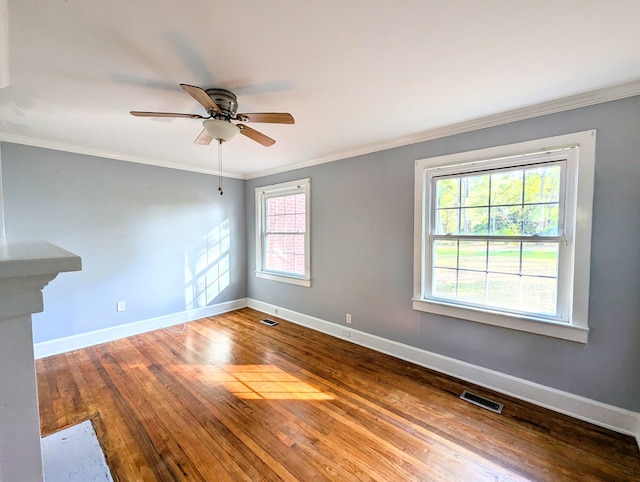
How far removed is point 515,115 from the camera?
222 cm

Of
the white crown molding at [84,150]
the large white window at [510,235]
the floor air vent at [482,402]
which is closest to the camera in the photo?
the large white window at [510,235]

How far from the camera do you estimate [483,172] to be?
2.43 m

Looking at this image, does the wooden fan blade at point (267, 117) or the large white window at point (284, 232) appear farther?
the large white window at point (284, 232)

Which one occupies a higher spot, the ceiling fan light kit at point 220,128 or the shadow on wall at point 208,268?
the ceiling fan light kit at point 220,128

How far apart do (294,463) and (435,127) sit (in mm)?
2840

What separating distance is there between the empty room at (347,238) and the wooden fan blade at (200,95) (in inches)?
0.7

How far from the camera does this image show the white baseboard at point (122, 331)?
3022 mm

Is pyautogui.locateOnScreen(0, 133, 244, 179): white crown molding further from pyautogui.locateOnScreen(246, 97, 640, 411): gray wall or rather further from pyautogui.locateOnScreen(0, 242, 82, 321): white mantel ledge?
pyautogui.locateOnScreen(0, 242, 82, 321): white mantel ledge

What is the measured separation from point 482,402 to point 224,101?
301 cm

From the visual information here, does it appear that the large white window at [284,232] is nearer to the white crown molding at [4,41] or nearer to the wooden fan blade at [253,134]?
the wooden fan blade at [253,134]

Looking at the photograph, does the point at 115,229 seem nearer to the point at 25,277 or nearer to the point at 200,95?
the point at 200,95

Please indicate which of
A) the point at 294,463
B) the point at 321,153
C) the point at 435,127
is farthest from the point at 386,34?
the point at 294,463

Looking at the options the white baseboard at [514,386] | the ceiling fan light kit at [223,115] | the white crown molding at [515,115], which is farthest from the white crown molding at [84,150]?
the white baseboard at [514,386]

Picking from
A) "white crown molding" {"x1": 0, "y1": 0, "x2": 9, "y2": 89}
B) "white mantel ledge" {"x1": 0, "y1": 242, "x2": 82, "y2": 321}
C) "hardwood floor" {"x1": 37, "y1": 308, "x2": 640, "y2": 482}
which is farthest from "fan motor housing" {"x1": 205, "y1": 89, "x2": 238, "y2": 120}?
"hardwood floor" {"x1": 37, "y1": 308, "x2": 640, "y2": 482}
